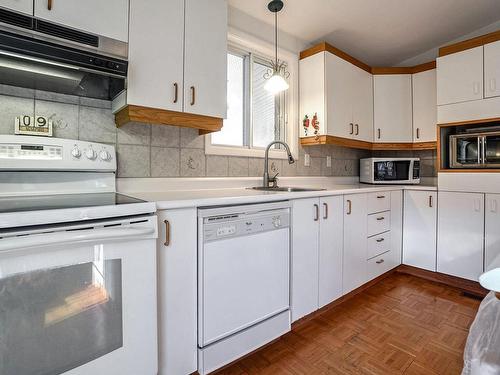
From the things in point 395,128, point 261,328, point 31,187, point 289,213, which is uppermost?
point 395,128

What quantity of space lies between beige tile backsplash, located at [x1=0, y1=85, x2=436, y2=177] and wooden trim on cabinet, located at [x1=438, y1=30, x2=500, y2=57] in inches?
74.6

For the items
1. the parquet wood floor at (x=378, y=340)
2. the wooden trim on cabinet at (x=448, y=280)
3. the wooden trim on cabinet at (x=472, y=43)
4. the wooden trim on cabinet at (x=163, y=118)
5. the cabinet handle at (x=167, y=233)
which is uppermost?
the wooden trim on cabinet at (x=472, y=43)

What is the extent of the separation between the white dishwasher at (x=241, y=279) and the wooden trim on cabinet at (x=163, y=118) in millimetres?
592

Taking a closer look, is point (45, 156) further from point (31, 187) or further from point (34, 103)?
point (34, 103)

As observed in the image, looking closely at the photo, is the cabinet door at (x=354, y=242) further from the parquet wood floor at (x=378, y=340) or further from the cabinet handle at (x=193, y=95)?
the cabinet handle at (x=193, y=95)

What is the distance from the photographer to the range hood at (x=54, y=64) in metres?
1.01

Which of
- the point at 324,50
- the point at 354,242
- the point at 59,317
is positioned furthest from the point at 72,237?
the point at 324,50

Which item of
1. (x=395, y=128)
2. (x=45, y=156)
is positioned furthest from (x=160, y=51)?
(x=395, y=128)

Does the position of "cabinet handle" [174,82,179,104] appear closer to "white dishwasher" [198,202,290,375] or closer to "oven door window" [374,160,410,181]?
"white dishwasher" [198,202,290,375]

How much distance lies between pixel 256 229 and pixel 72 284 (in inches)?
33.6

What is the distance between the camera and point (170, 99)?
148 cm

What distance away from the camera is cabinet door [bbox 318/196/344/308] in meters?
1.88

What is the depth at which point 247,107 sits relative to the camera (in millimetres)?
2330

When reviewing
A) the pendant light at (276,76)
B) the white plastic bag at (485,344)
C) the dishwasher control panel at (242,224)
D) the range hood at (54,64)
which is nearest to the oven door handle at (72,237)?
the dishwasher control panel at (242,224)
